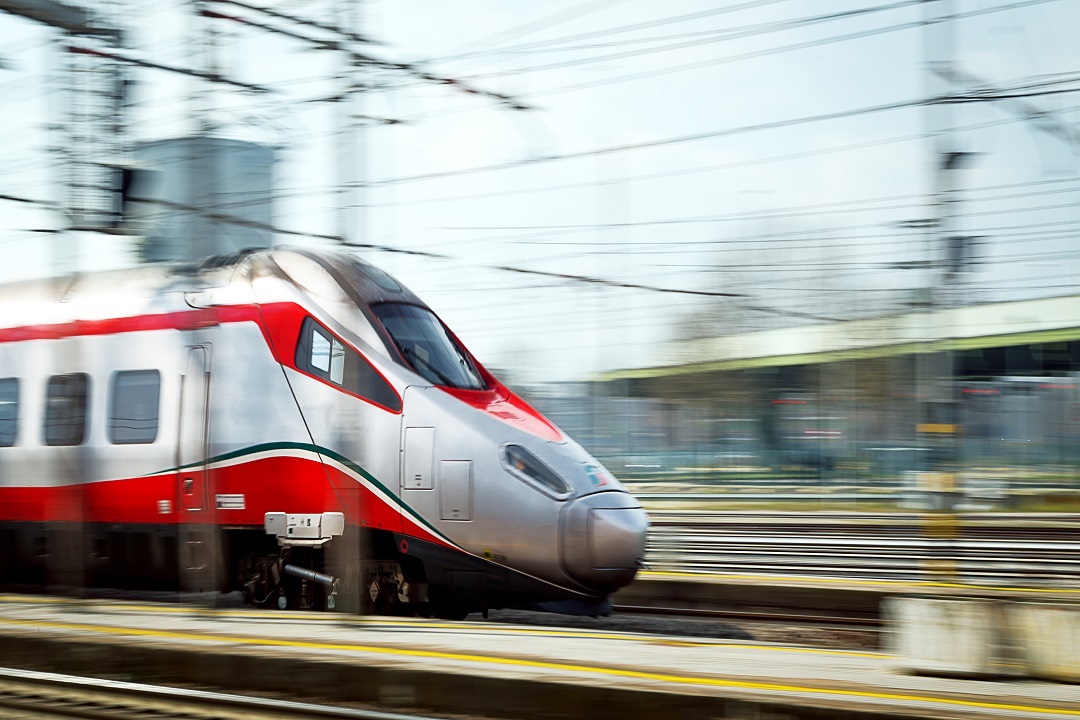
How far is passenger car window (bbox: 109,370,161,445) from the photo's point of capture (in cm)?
1030

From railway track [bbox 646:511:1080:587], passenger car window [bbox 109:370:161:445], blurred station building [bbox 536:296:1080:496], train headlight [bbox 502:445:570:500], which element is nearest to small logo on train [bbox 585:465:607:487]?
train headlight [bbox 502:445:570:500]

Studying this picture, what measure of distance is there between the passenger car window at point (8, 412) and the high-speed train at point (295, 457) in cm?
6

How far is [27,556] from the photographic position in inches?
450

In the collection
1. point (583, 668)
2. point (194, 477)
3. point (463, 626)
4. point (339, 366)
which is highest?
point (339, 366)

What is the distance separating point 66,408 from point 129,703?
4961mm

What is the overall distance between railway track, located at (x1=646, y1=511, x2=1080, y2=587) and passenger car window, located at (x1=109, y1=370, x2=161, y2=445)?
21.4 ft

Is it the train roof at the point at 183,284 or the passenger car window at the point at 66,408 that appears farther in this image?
the passenger car window at the point at 66,408

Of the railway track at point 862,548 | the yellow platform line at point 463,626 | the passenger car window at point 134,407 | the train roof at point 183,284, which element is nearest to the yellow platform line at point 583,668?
the yellow platform line at point 463,626

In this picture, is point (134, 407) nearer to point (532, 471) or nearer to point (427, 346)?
point (427, 346)

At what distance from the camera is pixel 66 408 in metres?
10.9

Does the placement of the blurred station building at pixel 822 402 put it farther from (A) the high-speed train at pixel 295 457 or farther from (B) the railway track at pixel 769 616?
(A) the high-speed train at pixel 295 457

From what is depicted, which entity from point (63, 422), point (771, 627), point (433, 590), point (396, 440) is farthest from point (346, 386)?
point (771, 627)

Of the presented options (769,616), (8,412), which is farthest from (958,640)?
(8,412)

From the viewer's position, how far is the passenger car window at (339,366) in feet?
30.8
